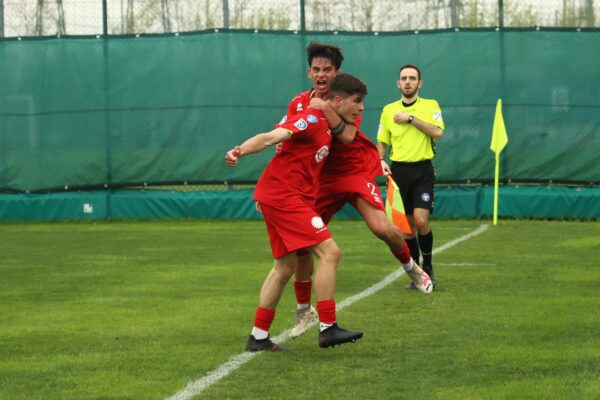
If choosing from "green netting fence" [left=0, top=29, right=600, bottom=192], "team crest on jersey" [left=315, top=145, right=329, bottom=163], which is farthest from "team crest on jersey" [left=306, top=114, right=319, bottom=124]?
"green netting fence" [left=0, top=29, right=600, bottom=192]

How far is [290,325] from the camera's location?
955cm

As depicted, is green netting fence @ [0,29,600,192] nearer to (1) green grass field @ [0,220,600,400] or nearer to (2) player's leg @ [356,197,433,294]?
(1) green grass field @ [0,220,600,400]

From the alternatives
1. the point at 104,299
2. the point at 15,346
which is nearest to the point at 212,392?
the point at 15,346

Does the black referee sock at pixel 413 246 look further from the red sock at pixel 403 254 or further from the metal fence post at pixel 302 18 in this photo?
the metal fence post at pixel 302 18

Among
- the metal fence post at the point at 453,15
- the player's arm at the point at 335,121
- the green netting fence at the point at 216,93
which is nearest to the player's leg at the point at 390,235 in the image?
the player's arm at the point at 335,121

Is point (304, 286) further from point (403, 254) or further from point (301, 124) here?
point (403, 254)

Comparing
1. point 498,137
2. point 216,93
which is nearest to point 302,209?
point 498,137

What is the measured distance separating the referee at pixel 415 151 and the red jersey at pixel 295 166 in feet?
13.1

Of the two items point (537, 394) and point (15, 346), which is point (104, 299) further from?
point (537, 394)

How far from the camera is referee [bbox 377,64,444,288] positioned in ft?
40.4

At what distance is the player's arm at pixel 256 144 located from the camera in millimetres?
7426

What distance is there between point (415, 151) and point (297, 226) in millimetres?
4550

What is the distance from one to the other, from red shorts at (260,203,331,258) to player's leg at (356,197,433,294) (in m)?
1.57

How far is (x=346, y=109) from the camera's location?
852cm
